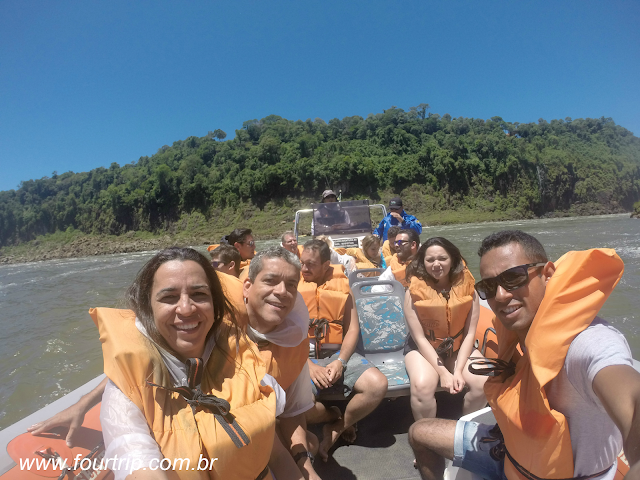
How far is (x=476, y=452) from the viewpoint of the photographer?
4.24ft

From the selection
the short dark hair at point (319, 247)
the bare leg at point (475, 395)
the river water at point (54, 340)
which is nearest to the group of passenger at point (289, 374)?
the river water at point (54, 340)

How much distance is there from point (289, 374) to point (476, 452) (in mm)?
728

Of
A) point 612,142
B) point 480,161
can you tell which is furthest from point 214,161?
point 612,142

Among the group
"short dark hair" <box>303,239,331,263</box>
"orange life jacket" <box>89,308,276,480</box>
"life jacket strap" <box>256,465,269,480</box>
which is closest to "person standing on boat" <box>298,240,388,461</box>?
"short dark hair" <box>303,239,331,263</box>

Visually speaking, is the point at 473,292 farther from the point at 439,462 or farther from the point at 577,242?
the point at 577,242

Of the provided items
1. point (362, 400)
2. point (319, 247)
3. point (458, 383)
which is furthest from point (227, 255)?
point (458, 383)

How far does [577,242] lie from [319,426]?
1516 centimetres

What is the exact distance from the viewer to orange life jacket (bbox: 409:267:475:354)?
7.20 ft

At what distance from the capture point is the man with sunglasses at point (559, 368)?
0.83 metres

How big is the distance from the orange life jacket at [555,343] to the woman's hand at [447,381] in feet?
3.29

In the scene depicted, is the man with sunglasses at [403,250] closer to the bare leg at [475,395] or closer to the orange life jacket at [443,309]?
the orange life jacket at [443,309]

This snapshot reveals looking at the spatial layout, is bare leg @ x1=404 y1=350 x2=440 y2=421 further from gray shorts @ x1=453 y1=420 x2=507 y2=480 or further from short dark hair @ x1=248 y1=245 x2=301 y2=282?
short dark hair @ x1=248 y1=245 x2=301 y2=282

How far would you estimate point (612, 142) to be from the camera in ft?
193

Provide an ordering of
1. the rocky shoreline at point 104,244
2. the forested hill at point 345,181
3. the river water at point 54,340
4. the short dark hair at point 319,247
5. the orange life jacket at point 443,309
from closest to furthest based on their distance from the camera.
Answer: the orange life jacket at point 443,309 < the short dark hair at point 319,247 < the river water at point 54,340 < the rocky shoreline at point 104,244 < the forested hill at point 345,181
